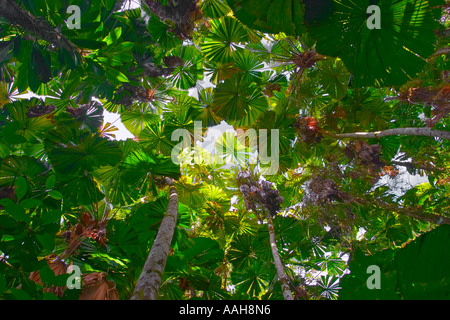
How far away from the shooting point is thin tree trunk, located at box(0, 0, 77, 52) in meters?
2.07

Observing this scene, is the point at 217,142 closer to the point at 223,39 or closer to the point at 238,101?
the point at 238,101

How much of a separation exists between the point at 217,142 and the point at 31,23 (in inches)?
104

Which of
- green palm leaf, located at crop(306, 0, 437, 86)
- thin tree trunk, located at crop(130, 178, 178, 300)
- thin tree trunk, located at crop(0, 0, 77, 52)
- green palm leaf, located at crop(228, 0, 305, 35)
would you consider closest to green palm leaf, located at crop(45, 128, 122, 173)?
thin tree trunk, located at crop(0, 0, 77, 52)

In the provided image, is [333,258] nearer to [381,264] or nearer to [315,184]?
[315,184]

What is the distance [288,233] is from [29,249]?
11.9 ft

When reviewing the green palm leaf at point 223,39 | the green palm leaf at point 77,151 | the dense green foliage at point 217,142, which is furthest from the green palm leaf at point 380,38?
the green palm leaf at point 77,151

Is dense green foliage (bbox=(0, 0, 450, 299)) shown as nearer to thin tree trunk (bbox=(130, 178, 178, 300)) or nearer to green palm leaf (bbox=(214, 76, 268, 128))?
green palm leaf (bbox=(214, 76, 268, 128))

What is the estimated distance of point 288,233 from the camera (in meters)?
4.11

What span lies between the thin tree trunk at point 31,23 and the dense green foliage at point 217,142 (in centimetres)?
5

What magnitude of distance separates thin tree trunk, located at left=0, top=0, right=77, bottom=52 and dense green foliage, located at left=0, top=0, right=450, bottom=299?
0.05m

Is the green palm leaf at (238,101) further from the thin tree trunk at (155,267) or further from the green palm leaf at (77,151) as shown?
the thin tree trunk at (155,267)

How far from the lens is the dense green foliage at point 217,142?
1750 mm

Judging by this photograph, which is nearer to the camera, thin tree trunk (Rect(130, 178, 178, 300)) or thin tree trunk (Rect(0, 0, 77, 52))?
thin tree trunk (Rect(130, 178, 178, 300))
